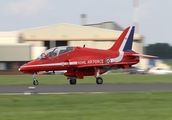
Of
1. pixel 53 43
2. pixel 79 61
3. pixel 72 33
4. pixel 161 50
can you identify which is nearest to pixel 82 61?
pixel 79 61

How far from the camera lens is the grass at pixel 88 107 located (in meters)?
13.0

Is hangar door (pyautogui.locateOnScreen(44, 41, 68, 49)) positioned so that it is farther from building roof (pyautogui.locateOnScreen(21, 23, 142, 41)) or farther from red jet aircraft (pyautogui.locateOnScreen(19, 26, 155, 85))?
red jet aircraft (pyautogui.locateOnScreen(19, 26, 155, 85))

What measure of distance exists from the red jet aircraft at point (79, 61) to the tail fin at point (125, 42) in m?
0.42

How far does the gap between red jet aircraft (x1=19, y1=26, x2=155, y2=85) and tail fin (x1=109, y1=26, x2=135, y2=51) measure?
417 millimetres

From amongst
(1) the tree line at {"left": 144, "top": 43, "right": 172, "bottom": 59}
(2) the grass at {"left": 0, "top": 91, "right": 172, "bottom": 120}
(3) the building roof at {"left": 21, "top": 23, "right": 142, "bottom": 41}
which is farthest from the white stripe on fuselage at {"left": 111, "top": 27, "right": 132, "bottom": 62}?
(1) the tree line at {"left": 144, "top": 43, "right": 172, "bottom": 59}

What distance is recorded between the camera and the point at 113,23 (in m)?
98.0

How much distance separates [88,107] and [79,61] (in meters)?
15.1

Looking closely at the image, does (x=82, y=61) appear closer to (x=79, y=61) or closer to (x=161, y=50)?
(x=79, y=61)

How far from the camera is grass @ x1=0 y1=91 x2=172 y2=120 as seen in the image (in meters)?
13.0

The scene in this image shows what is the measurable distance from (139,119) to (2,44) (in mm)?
58575

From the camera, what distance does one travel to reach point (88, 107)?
49.6 ft

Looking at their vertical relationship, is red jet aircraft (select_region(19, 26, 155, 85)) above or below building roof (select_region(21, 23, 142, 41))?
below

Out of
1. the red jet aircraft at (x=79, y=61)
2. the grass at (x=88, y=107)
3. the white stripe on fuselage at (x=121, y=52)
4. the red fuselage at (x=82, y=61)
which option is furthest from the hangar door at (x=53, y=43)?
the grass at (x=88, y=107)

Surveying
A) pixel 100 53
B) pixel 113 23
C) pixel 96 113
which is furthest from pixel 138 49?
pixel 96 113
